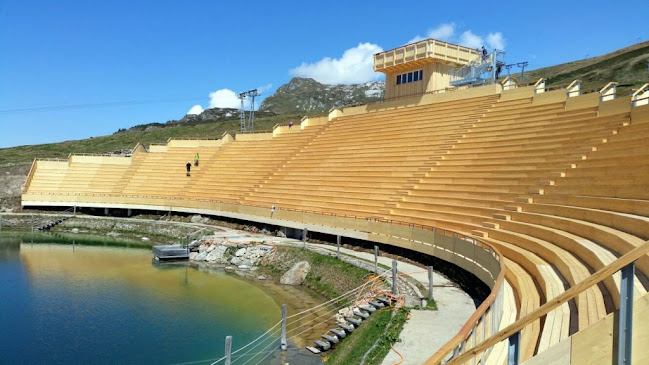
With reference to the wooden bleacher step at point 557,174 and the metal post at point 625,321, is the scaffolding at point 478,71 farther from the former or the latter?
the metal post at point 625,321

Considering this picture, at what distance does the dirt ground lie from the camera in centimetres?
3734

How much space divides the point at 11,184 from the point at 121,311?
3052 cm

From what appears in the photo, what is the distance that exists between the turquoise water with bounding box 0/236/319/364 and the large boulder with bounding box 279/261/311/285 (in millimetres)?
1320

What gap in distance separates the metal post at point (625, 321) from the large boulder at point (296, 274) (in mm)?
16253

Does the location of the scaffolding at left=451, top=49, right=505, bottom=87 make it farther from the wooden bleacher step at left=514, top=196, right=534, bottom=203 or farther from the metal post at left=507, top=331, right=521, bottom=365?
the metal post at left=507, top=331, right=521, bottom=365

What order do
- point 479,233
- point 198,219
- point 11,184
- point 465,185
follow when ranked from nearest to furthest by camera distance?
point 479,233, point 465,185, point 198,219, point 11,184

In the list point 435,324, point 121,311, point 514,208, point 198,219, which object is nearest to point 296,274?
point 121,311

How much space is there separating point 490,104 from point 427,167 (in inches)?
267

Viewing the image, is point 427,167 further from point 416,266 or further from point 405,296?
point 405,296

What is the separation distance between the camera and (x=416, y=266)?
18.1 meters

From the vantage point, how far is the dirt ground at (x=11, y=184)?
3734 centimetres

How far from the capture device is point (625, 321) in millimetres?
4016

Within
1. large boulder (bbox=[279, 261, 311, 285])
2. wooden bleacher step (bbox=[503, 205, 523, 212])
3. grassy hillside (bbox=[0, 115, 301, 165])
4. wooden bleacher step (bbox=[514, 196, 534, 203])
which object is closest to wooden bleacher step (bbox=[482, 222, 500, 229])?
wooden bleacher step (bbox=[503, 205, 523, 212])

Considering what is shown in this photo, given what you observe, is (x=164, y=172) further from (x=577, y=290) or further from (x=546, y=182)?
(x=577, y=290)
